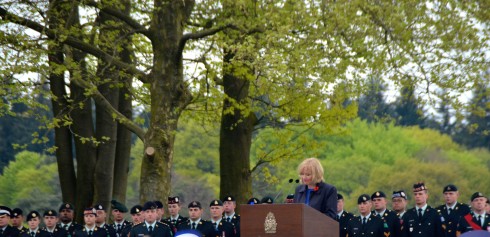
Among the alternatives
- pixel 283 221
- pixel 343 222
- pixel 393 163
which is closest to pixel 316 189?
pixel 283 221

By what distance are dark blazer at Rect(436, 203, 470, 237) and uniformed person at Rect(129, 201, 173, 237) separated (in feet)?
15.5

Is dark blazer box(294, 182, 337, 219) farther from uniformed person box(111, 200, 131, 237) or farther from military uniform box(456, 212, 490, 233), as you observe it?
uniformed person box(111, 200, 131, 237)

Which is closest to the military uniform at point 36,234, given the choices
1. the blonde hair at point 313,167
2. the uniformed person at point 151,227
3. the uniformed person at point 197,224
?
the uniformed person at point 151,227

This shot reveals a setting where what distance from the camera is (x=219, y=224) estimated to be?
64.8 ft

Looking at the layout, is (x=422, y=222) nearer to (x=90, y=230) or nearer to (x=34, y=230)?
(x=90, y=230)

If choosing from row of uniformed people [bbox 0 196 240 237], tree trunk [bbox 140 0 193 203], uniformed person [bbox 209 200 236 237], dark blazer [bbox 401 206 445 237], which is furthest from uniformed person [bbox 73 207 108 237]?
dark blazer [bbox 401 206 445 237]

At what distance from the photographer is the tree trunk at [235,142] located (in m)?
25.2

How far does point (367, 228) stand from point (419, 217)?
3.45 feet

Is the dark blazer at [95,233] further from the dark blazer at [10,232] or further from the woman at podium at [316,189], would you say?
the woman at podium at [316,189]

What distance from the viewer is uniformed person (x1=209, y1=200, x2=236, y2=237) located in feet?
64.3

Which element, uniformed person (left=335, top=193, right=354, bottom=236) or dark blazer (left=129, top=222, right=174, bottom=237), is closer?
dark blazer (left=129, top=222, right=174, bottom=237)

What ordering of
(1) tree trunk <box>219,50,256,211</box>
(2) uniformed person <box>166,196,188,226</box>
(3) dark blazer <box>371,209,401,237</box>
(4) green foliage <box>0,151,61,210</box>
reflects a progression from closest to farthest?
(3) dark blazer <box>371,209,401,237</box> → (2) uniformed person <box>166,196,188,226</box> → (1) tree trunk <box>219,50,256,211</box> → (4) green foliage <box>0,151,61,210</box>

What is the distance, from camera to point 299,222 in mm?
9938

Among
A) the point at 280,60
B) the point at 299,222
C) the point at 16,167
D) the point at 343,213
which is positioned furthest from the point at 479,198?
the point at 16,167
